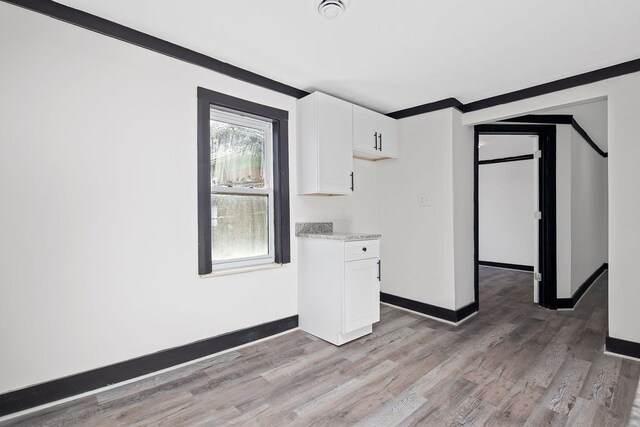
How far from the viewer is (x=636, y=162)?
8.12ft

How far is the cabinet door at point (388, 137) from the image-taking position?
3604 millimetres

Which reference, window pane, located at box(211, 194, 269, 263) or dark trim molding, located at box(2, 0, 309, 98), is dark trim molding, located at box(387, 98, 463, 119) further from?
window pane, located at box(211, 194, 269, 263)

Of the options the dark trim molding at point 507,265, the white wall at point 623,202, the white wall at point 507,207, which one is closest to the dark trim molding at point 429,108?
the white wall at point 623,202

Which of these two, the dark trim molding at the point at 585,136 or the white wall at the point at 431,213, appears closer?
the white wall at the point at 431,213

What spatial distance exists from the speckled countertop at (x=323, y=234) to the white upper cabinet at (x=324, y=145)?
37 cm

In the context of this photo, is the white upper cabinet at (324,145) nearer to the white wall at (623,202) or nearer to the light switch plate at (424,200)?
the light switch plate at (424,200)

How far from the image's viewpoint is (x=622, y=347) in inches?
98.7

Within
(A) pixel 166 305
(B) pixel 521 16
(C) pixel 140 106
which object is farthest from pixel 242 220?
(B) pixel 521 16

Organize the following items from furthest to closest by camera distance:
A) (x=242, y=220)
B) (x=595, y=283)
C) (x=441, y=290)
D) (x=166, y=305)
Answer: (x=595, y=283) < (x=441, y=290) < (x=242, y=220) < (x=166, y=305)

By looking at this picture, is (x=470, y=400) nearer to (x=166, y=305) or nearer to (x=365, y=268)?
(x=365, y=268)

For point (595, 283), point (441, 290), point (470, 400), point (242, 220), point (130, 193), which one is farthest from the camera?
point (595, 283)

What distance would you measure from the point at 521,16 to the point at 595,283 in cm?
499

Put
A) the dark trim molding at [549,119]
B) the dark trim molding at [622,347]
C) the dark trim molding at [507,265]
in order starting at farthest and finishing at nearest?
the dark trim molding at [507,265] < the dark trim molding at [549,119] < the dark trim molding at [622,347]

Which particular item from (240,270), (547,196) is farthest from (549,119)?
(240,270)
